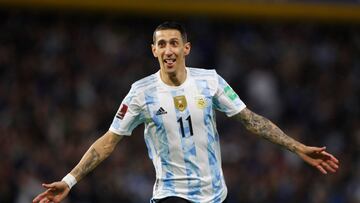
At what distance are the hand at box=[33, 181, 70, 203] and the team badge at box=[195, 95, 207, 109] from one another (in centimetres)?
125

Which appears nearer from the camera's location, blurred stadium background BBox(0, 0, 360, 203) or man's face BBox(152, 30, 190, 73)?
man's face BBox(152, 30, 190, 73)

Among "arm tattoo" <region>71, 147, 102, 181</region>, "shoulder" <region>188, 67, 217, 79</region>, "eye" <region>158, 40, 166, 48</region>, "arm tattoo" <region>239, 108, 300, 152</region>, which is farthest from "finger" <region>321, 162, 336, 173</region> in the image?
"arm tattoo" <region>71, 147, 102, 181</region>

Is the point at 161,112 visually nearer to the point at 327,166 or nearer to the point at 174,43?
the point at 174,43

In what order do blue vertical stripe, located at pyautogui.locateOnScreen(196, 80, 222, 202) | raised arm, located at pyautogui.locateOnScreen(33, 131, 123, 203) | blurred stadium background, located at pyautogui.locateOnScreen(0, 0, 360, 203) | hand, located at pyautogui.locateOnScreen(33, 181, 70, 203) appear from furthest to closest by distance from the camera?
blurred stadium background, located at pyautogui.locateOnScreen(0, 0, 360, 203), blue vertical stripe, located at pyautogui.locateOnScreen(196, 80, 222, 202), raised arm, located at pyautogui.locateOnScreen(33, 131, 123, 203), hand, located at pyautogui.locateOnScreen(33, 181, 70, 203)

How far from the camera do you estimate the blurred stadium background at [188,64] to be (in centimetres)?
1480

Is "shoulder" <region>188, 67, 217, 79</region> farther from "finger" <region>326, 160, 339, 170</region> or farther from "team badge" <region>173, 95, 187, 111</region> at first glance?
"finger" <region>326, 160, 339, 170</region>

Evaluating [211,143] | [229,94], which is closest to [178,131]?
[211,143]

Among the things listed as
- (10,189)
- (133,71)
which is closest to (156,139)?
(10,189)

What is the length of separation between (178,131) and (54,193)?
1.12 metres

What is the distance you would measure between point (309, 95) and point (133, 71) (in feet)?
11.6

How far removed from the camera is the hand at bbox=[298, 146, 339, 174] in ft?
25.1

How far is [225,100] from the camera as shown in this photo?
7777mm

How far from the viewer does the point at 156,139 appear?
7660 millimetres

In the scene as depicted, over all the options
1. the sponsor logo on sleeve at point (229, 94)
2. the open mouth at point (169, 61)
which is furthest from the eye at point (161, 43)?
the sponsor logo on sleeve at point (229, 94)
